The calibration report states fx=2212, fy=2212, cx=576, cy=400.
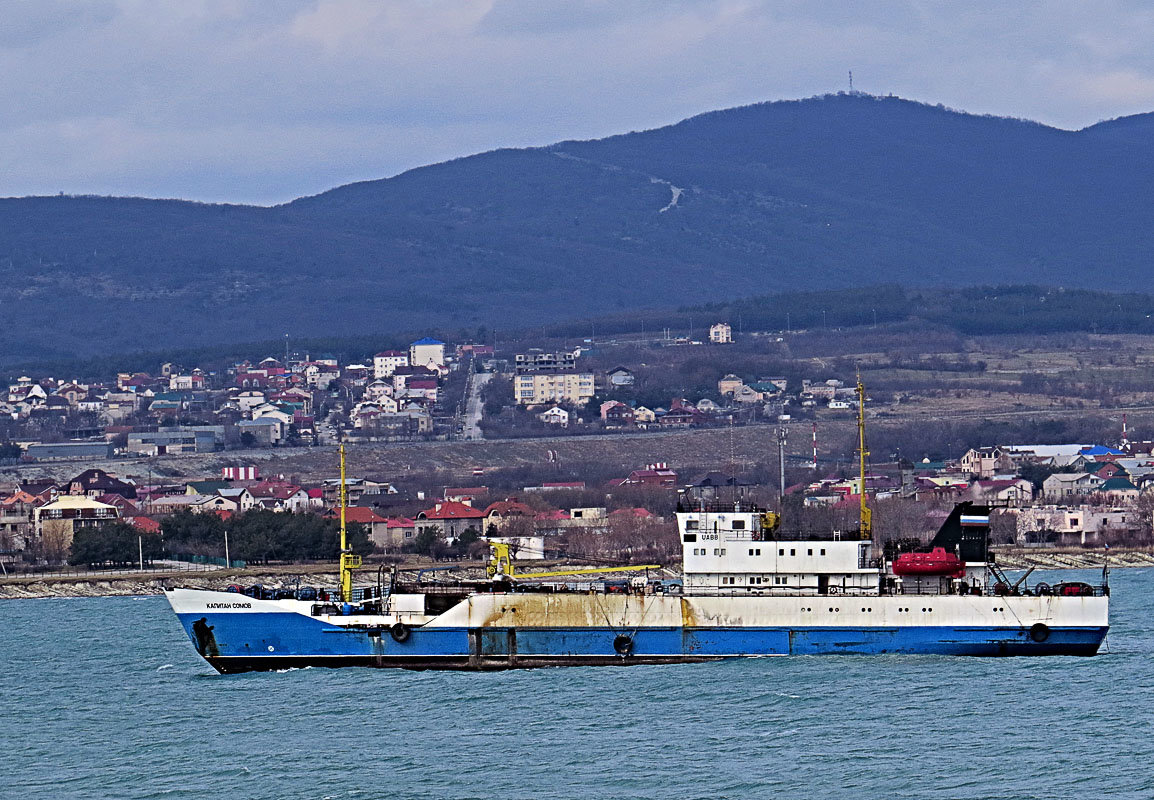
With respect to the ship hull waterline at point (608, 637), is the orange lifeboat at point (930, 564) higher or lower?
higher

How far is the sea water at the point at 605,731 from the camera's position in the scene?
4222 centimetres

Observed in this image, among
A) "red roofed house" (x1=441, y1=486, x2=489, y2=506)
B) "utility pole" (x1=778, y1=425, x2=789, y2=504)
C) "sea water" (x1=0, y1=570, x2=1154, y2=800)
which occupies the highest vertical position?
"utility pole" (x1=778, y1=425, x2=789, y2=504)

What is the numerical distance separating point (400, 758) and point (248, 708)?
8.49 meters

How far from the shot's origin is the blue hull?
189 feet

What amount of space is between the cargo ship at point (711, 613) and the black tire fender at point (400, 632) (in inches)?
1.5

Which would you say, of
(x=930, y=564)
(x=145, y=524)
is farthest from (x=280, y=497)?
(x=930, y=564)

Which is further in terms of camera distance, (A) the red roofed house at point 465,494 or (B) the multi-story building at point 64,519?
(A) the red roofed house at point 465,494

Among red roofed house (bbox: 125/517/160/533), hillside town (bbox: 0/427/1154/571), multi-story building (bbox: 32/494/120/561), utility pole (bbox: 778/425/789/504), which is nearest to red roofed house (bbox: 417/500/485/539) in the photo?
hillside town (bbox: 0/427/1154/571)

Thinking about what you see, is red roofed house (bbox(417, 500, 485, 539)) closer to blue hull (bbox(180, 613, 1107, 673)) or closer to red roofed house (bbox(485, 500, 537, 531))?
red roofed house (bbox(485, 500, 537, 531))

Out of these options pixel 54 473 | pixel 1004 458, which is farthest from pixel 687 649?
pixel 54 473

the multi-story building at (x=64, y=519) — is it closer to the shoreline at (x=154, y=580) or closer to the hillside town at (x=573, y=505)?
the hillside town at (x=573, y=505)

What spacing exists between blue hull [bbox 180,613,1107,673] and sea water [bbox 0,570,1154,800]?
1.66 ft

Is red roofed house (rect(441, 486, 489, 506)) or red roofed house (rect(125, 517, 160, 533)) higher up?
red roofed house (rect(441, 486, 489, 506))

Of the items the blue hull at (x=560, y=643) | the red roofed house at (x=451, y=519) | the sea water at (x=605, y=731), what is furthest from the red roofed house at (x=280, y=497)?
the blue hull at (x=560, y=643)
